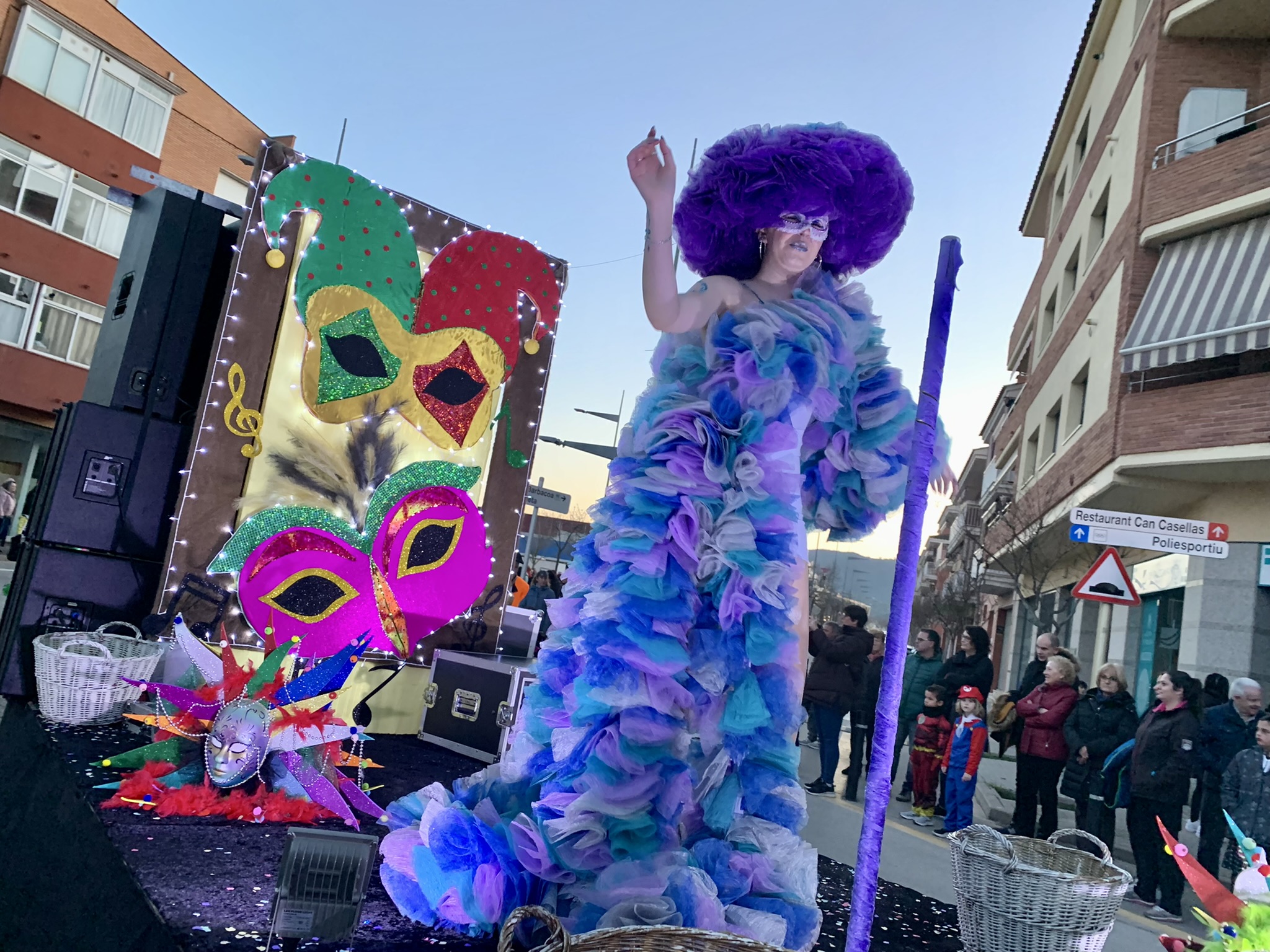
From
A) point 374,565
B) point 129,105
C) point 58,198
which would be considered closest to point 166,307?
point 374,565

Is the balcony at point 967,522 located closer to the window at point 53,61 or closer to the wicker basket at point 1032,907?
the wicker basket at point 1032,907

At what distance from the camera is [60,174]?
1589 cm

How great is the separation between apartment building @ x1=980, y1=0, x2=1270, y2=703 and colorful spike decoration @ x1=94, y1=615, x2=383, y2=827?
29.6ft

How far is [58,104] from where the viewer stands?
1584cm

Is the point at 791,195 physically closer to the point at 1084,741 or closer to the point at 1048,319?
the point at 1084,741

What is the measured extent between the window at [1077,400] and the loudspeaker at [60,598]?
12.4 m

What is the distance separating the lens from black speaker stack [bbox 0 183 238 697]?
343 cm

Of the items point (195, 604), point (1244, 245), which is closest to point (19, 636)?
point (195, 604)

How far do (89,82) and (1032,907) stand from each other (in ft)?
64.1

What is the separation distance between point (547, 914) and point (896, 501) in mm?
1290

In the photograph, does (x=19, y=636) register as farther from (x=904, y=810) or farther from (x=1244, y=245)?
(x=1244, y=245)

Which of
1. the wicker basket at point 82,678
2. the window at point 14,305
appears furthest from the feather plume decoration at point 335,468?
the window at point 14,305

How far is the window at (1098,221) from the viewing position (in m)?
13.0

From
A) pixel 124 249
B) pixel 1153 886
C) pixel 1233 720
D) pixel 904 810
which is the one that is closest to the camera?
pixel 124 249
